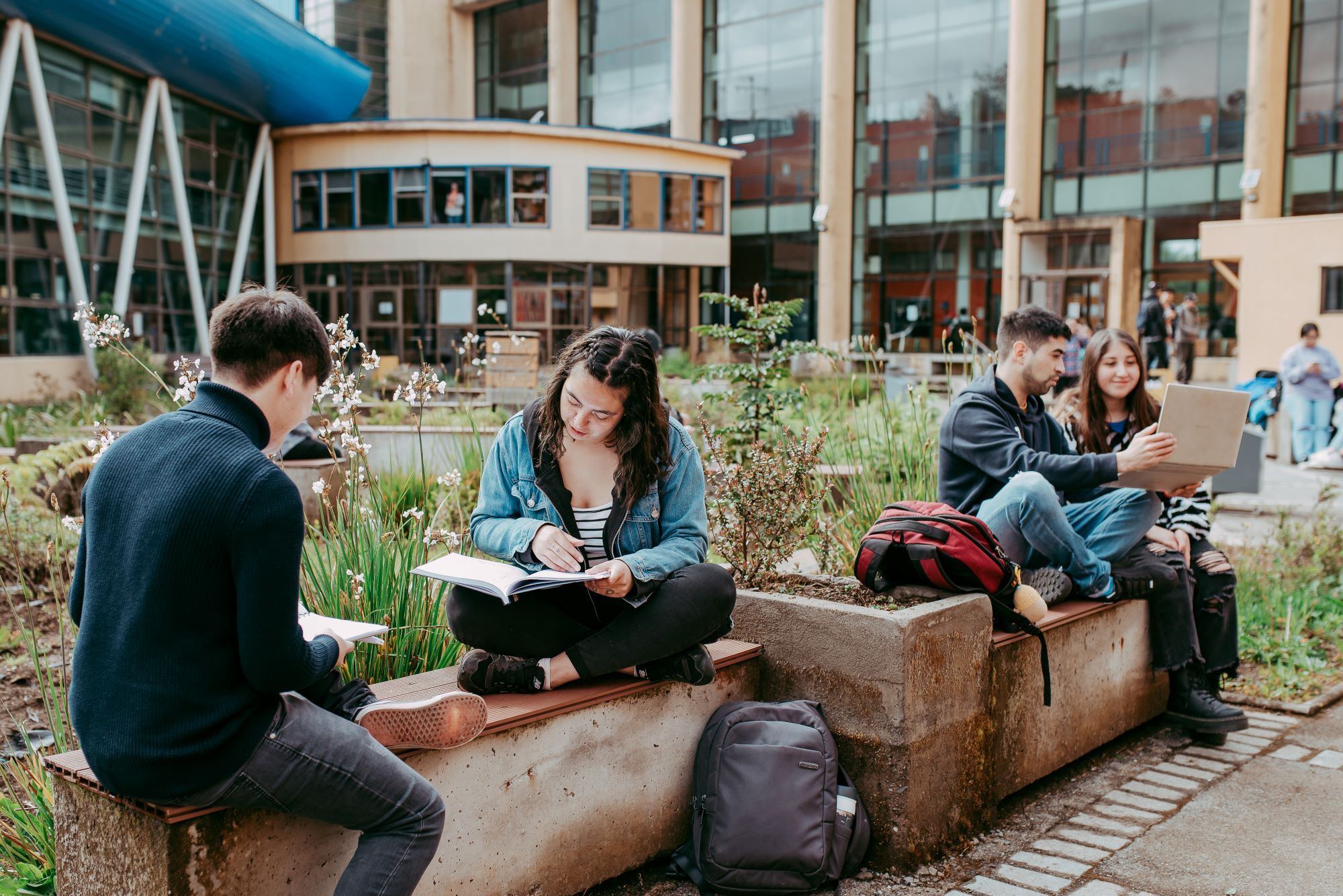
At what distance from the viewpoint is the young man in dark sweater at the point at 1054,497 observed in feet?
14.4

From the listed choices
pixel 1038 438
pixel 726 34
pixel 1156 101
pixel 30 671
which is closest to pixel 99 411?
pixel 30 671

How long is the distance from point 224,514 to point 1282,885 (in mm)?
3107

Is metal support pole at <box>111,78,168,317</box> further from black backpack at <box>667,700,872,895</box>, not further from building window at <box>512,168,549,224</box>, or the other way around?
black backpack at <box>667,700,872,895</box>

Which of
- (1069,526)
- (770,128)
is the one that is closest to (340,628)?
(1069,526)

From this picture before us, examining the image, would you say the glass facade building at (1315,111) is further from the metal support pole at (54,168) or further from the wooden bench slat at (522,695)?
the wooden bench slat at (522,695)

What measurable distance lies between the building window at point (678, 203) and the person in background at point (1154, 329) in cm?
1506

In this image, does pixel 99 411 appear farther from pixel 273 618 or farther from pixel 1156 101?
pixel 1156 101

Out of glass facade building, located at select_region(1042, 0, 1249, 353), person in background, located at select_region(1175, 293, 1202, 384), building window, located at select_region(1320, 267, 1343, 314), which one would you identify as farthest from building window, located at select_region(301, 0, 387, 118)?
building window, located at select_region(1320, 267, 1343, 314)

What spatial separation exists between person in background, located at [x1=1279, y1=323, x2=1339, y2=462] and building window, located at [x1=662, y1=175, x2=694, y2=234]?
21.2 metres

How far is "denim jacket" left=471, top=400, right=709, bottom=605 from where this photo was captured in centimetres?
346

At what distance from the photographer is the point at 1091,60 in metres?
30.1

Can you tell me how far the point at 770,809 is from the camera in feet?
10.6

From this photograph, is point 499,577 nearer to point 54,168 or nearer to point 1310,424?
point 1310,424

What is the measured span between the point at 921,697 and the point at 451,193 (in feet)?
98.6
